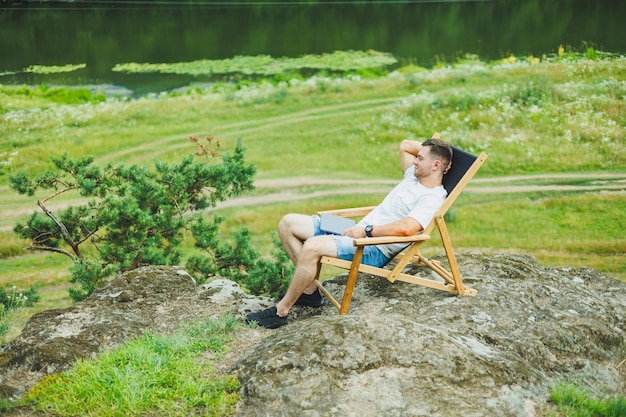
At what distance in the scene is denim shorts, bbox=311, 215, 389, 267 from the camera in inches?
208

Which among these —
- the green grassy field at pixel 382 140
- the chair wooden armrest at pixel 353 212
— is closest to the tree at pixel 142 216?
the green grassy field at pixel 382 140

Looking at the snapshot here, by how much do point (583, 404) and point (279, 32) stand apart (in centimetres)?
2358

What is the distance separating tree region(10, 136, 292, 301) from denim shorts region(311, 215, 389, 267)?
8.70 feet

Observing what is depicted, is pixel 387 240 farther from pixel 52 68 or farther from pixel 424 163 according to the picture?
pixel 52 68

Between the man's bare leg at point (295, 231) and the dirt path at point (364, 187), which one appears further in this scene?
the dirt path at point (364, 187)

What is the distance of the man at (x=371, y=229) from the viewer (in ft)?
17.2

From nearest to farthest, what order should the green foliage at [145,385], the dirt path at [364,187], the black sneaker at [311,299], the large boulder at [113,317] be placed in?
the green foliage at [145,385] < the large boulder at [113,317] < the black sneaker at [311,299] < the dirt path at [364,187]

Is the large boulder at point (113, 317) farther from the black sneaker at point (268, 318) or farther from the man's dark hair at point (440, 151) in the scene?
the man's dark hair at point (440, 151)

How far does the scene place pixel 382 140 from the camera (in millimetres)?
15977

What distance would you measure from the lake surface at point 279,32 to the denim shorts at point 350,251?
36.0ft

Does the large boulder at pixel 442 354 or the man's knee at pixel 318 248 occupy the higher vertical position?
the man's knee at pixel 318 248

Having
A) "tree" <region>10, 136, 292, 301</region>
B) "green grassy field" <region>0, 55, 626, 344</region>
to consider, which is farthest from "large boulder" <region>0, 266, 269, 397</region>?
"green grassy field" <region>0, 55, 626, 344</region>

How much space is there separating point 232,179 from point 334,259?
3558 mm

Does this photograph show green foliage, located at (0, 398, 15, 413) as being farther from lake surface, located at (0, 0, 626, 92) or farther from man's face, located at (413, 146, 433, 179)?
lake surface, located at (0, 0, 626, 92)
